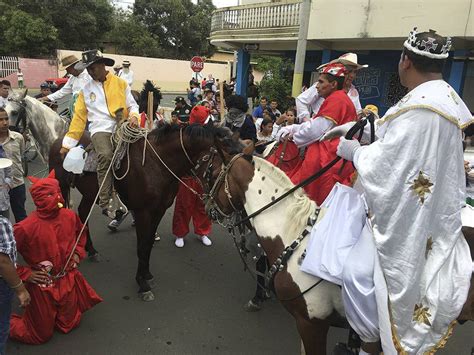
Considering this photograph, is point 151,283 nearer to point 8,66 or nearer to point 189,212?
point 189,212

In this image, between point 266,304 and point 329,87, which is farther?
point 266,304

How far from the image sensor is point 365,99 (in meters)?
15.1

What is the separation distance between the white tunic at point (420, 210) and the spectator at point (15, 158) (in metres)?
4.06

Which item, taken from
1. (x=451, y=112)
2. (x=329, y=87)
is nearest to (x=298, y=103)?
(x=329, y=87)

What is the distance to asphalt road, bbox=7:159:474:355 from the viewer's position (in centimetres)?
340

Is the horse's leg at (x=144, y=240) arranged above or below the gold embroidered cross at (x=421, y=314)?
below

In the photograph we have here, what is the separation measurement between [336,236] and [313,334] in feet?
2.29

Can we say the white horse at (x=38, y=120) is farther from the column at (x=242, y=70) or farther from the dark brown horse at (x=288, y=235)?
the column at (x=242, y=70)

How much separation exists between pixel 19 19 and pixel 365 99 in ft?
85.7

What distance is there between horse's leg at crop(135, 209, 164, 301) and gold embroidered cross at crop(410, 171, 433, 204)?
2847 mm

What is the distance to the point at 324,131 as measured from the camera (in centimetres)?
337

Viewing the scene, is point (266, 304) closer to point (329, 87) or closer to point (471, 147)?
point (329, 87)

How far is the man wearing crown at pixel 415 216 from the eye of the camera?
1864mm

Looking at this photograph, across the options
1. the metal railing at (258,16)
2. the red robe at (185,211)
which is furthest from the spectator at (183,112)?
the metal railing at (258,16)
